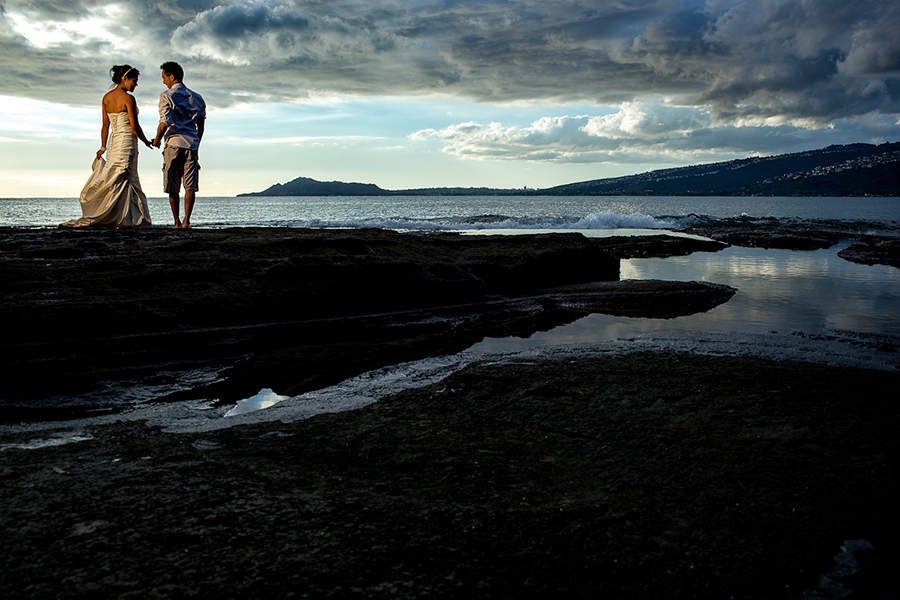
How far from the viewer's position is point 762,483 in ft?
7.69

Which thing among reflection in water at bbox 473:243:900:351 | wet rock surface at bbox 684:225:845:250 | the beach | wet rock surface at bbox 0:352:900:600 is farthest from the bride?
wet rock surface at bbox 684:225:845:250

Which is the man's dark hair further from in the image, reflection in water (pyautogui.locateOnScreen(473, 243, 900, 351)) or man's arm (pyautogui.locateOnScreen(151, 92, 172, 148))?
reflection in water (pyautogui.locateOnScreen(473, 243, 900, 351))

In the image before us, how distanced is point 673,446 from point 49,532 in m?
2.52

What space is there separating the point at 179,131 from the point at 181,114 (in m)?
0.30

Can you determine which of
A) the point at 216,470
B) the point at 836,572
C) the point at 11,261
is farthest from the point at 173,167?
the point at 836,572

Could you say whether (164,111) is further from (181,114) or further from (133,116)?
(133,116)

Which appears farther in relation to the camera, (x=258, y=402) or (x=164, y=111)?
(x=164, y=111)

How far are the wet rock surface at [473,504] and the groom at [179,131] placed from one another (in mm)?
8427

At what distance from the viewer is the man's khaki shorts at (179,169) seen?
1045cm

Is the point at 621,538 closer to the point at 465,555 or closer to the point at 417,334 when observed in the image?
the point at 465,555

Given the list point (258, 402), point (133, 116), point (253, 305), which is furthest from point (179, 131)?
point (258, 402)

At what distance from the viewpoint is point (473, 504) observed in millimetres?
2176

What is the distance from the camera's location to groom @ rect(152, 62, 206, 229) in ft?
33.3

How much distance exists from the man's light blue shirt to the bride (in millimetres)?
819
